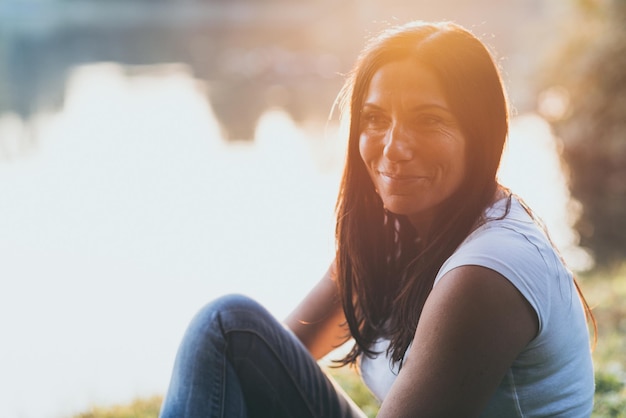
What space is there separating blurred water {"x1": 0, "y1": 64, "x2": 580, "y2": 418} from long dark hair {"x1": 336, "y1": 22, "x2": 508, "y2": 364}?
243 mm

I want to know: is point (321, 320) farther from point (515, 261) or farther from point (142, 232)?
point (142, 232)

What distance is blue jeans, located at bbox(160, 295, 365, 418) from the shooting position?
1.71 metres

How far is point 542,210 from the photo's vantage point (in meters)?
8.53

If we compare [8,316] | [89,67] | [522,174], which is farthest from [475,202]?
[89,67]

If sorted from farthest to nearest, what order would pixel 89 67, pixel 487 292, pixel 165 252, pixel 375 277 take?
pixel 89 67 → pixel 165 252 → pixel 375 277 → pixel 487 292

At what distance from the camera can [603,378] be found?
276 centimetres

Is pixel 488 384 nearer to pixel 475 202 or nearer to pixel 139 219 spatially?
pixel 475 202

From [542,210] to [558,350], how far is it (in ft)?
24.6

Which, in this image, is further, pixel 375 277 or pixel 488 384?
pixel 375 277

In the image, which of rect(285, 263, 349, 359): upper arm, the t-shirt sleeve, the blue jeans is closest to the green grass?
rect(285, 263, 349, 359): upper arm

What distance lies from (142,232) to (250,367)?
6370 mm

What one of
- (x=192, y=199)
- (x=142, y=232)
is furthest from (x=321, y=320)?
(x=192, y=199)

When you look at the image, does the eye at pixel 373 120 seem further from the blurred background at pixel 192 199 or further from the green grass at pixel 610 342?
the green grass at pixel 610 342

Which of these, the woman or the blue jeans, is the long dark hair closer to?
the woman
